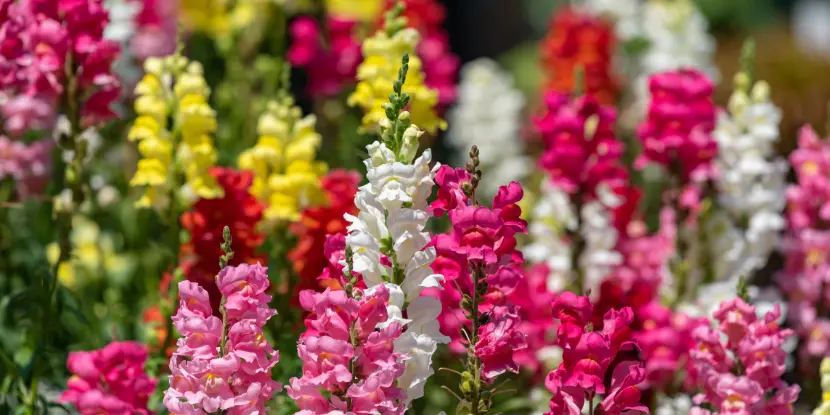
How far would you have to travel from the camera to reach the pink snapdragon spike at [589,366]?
248cm

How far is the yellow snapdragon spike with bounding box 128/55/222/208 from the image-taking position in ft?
11.0

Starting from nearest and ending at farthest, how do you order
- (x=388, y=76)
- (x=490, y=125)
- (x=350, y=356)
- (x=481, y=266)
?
(x=350, y=356)
(x=481, y=266)
(x=388, y=76)
(x=490, y=125)

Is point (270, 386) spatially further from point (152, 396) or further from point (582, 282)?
point (582, 282)

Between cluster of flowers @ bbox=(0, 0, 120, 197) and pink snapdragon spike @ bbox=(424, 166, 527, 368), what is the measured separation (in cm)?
129

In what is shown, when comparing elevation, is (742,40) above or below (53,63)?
below

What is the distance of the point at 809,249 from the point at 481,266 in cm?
190

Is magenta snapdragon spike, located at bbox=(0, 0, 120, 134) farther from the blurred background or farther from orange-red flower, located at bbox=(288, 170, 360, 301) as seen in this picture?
the blurred background

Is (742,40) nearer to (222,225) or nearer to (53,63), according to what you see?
(222,225)

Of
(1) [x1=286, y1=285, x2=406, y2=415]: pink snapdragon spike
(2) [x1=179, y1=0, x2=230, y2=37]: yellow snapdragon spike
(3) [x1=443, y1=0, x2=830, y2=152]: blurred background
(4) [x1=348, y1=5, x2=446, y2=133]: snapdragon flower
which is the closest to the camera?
(1) [x1=286, y1=285, x2=406, y2=415]: pink snapdragon spike

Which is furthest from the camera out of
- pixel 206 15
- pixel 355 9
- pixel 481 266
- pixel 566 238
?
pixel 206 15

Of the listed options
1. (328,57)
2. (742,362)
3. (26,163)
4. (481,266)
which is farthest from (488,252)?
(328,57)

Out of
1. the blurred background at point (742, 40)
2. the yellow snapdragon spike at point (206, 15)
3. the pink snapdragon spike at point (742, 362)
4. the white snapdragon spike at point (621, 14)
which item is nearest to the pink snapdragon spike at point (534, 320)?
the pink snapdragon spike at point (742, 362)

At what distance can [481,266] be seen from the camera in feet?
8.46

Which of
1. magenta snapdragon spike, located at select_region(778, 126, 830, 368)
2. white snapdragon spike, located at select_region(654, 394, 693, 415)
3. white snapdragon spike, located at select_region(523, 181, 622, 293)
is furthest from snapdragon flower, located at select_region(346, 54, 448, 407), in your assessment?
Result: magenta snapdragon spike, located at select_region(778, 126, 830, 368)
